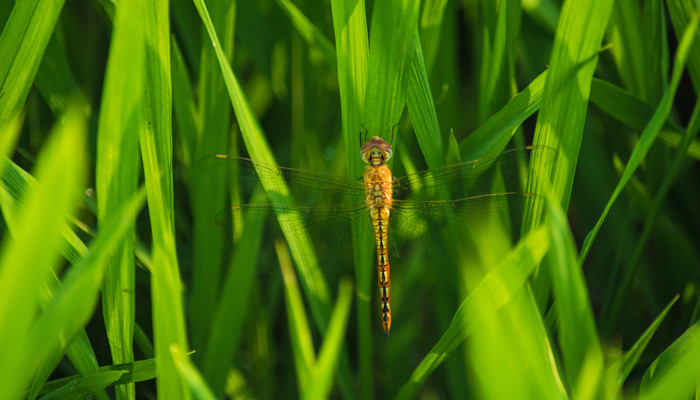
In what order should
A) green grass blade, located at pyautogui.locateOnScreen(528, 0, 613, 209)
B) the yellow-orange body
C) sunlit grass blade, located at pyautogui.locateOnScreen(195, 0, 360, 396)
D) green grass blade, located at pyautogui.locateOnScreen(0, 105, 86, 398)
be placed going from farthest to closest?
the yellow-orange body < sunlit grass blade, located at pyautogui.locateOnScreen(195, 0, 360, 396) < green grass blade, located at pyautogui.locateOnScreen(528, 0, 613, 209) < green grass blade, located at pyautogui.locateOnScreen(0, 105, 86, 398)

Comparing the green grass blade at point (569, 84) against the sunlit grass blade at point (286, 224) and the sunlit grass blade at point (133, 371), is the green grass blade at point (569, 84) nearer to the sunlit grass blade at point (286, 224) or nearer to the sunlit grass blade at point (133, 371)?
the sunlit grass blade at point (286, 224)

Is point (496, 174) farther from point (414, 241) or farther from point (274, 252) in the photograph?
point (274, 252)

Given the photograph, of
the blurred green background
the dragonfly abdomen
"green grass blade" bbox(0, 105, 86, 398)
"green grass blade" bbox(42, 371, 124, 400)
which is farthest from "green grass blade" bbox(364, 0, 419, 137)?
"green grass blade" bbox(42, 371, 124, 400)

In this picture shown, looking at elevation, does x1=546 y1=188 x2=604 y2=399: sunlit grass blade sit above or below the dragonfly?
below

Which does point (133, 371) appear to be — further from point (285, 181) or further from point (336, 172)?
point (336, 172)

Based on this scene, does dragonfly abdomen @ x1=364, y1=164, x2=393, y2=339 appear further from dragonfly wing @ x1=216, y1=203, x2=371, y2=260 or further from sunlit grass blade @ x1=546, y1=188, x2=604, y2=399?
sunlit grass blade @ x1=546, y1=188, x2=604, y2=399

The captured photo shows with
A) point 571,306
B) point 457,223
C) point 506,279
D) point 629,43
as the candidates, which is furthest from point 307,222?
point 629,43

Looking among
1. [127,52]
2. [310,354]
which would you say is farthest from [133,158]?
[310,354]
